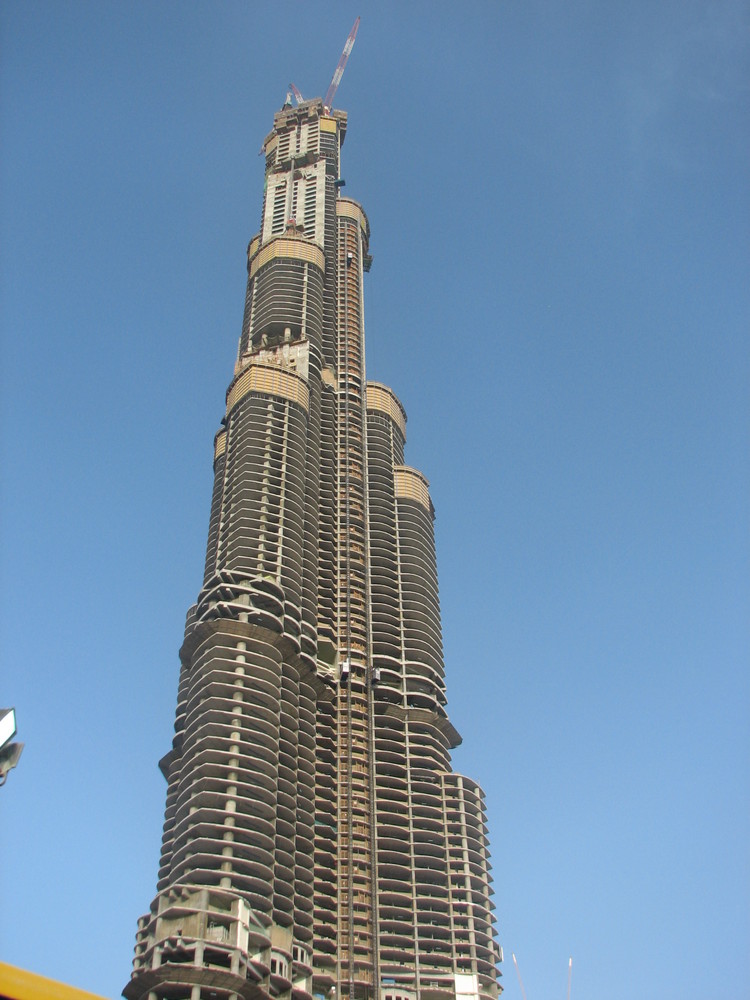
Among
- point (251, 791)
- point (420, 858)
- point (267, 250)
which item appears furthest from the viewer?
point (267, 250)

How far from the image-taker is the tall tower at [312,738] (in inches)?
3959

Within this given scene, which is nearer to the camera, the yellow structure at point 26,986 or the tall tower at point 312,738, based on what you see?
the yellow structure at point 26,986

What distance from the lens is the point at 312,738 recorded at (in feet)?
412

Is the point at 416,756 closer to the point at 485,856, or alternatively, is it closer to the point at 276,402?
the point at 485,856

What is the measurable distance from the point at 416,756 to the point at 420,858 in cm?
1482

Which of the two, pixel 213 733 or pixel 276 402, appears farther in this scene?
pixel 276 402

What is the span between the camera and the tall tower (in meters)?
101

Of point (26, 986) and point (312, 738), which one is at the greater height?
point (312, 738)

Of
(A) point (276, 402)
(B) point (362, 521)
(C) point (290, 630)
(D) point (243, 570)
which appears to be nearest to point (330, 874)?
(C) point (290, 630)

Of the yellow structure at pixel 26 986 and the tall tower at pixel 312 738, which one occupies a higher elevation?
the tall tower at pixel 312 738

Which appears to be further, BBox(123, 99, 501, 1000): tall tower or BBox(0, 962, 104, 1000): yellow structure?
BBox(123, 99, 501, 1000): tall tower

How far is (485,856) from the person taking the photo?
130875 millimetres

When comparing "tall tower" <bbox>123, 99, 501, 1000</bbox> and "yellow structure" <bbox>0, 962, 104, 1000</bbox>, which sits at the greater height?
"tall tower" <bbox>123, 99, 501, 1000</bbox>

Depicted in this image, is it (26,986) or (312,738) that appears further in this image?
(312,738)
